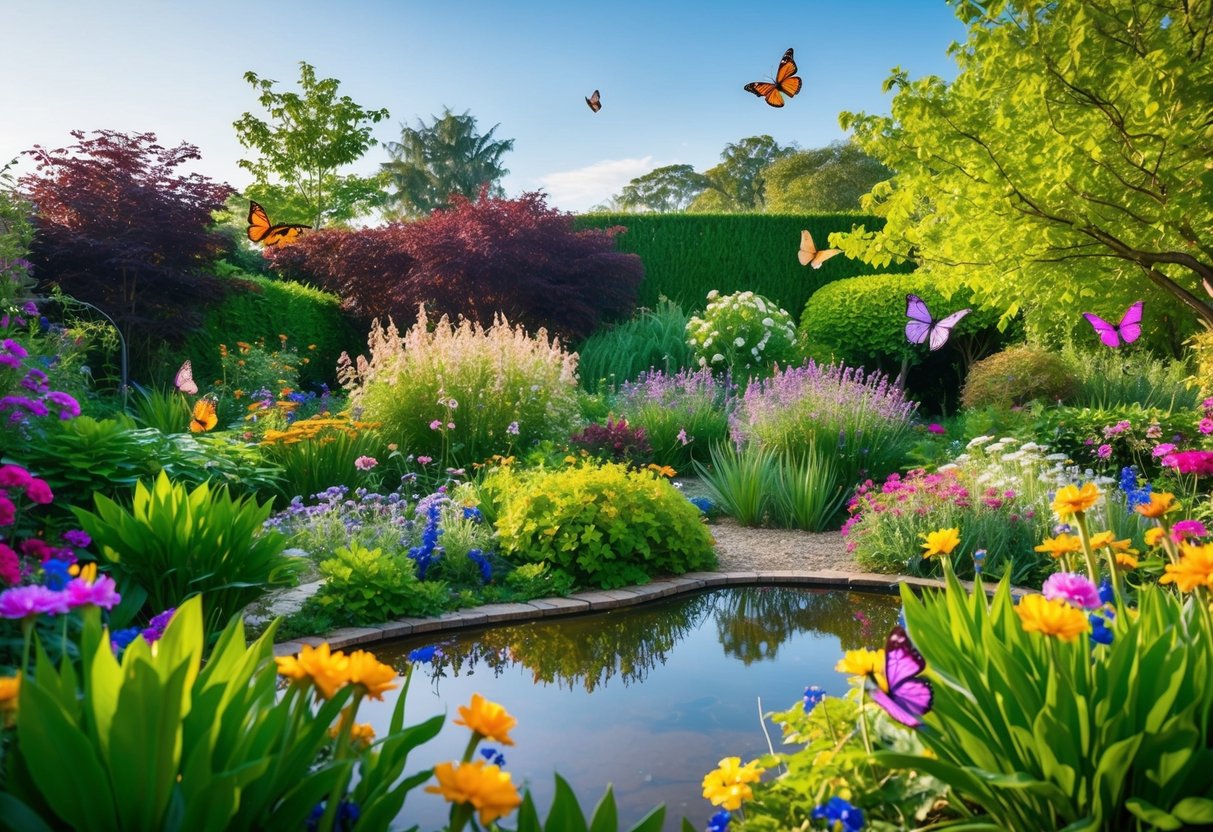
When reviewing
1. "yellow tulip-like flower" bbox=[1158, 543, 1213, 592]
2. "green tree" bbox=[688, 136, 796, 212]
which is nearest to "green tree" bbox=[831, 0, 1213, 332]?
"yellow tulip-like flower" bbox=[1158, 543, 1213, 592]

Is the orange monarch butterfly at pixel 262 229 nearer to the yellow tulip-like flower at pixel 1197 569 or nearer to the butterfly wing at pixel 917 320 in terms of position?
the butterfly wing at pixel 917 320

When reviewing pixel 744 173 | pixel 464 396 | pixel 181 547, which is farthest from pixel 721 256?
pixel 744 173

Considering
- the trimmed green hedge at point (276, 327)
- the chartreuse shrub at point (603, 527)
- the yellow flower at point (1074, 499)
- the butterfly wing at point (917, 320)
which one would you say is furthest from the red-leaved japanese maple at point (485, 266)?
the yellow flower at point (1074, 499)

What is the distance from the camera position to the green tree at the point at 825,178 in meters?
30.6

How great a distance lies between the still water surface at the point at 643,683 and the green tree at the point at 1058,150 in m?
2.74

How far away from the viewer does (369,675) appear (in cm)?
143

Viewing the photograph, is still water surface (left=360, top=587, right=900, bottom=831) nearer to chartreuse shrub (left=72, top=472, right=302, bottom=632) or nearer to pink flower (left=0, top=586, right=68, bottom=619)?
chartreuse shrub (left=72, top=472, right=302, bottom=632)

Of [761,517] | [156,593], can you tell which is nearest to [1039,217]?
[761,517]

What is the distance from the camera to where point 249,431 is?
273 inches

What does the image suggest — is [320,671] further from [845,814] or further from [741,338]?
[741,338]

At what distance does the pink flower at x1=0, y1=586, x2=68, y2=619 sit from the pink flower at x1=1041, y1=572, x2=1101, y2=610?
1.84 metres

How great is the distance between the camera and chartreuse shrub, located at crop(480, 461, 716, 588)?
516cm

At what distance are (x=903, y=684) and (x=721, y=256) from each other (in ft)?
47.4

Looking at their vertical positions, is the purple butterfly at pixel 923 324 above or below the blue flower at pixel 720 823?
above
